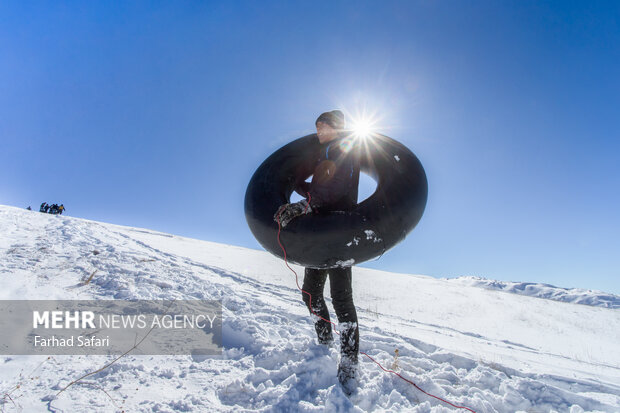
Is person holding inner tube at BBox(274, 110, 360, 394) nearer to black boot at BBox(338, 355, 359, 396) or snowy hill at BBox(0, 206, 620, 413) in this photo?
black boot at BBox(338, 355, 359, 396)

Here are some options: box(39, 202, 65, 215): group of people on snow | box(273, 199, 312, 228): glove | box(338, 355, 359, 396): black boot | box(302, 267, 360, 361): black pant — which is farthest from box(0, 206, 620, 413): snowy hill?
box(39, 202, 65, 215): group of people on snow

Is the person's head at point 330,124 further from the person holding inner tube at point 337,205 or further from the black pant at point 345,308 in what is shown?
the black pant at point 345,308

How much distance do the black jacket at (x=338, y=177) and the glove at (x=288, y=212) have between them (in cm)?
12

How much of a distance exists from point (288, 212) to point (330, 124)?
0.79m

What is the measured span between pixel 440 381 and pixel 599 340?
7243mm

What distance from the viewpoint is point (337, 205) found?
2055mm

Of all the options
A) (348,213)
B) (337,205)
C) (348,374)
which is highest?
(337,205)

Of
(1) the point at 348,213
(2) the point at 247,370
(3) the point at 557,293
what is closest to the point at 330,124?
(1) the point at 348,213

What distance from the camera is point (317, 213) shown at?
1.89 meters

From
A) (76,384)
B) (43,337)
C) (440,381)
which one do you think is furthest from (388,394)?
(43,337)

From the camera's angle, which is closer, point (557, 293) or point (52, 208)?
point (52, 208)

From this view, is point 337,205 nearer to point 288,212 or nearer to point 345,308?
point 288,212

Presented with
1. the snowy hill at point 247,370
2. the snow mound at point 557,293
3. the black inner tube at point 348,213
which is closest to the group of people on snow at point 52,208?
the snowy hill at point 247,370

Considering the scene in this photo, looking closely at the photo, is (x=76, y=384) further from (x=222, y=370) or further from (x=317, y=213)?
(x=317, y=213)
